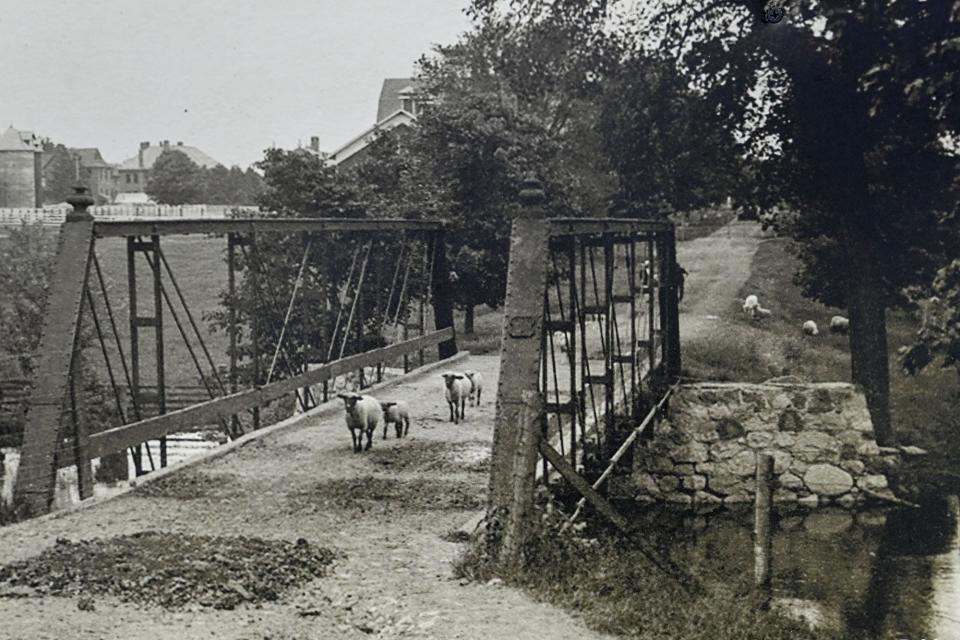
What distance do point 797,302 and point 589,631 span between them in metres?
31.6

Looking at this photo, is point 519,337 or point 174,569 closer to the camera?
point 174,569

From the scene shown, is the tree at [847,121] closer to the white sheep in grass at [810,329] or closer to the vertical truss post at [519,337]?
the white sheep in grass at [810,329]

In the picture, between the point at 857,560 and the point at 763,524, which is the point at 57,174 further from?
the point at 763,524

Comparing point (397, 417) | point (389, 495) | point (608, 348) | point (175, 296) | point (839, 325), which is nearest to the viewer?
point (389, 495)

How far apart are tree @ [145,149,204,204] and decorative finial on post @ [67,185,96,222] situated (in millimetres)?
60227

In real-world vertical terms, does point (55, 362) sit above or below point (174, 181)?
below

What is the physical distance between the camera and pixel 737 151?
25062mm

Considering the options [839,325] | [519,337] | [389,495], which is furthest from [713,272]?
[519,337]

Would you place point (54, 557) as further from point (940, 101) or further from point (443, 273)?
point (940, 101)

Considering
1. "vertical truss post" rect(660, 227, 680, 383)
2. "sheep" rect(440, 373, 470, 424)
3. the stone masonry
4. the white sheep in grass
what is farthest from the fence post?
the white sheep in grass

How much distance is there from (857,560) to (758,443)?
5.03 m

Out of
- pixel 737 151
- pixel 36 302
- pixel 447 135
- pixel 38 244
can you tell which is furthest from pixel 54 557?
pixel 38 244

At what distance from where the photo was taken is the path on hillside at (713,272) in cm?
3419

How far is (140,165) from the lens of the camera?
4072 inches
